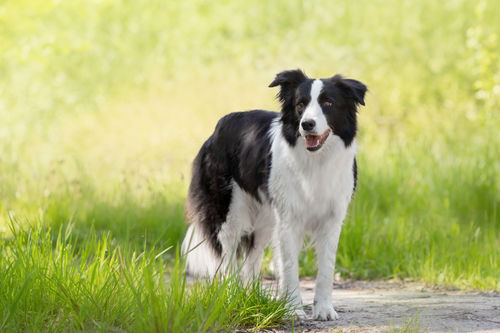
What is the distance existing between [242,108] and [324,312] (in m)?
8.66

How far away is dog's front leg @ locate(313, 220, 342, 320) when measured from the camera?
4242 mm

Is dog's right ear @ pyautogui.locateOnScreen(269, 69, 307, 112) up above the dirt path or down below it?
above

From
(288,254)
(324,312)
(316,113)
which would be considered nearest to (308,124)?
(316,113)

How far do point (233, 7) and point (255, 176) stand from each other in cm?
1422

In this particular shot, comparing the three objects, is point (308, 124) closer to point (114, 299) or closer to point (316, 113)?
point (316, 113)

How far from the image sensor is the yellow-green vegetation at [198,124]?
5.42 meters

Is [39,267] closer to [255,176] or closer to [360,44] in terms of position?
[255,176]

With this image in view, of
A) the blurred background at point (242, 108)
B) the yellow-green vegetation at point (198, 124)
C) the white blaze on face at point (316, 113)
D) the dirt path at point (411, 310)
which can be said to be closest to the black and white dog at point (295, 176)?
the white blaze on face at point (316, 113)

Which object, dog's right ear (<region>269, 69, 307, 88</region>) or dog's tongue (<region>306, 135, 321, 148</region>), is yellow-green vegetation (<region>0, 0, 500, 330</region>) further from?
dog's right ear (<region>269, 69, 307, 88</region>)

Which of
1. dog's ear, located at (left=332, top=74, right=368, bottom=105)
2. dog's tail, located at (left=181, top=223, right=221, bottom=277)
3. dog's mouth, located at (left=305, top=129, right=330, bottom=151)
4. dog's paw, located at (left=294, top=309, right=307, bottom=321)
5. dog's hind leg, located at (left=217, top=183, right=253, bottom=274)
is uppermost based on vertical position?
dog's ear, located at (left=332, top=74, right=368, bottom=105)

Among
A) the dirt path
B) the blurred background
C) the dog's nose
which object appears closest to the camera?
the dirt path

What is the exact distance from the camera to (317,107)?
420 cm

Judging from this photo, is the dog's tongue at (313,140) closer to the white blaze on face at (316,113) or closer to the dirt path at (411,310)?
the white blaze on face at (316,113)

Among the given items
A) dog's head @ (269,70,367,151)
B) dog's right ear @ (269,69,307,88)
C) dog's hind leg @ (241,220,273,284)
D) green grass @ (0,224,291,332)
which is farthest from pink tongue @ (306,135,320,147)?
dog's hind leg @ (241,220,273,284)
